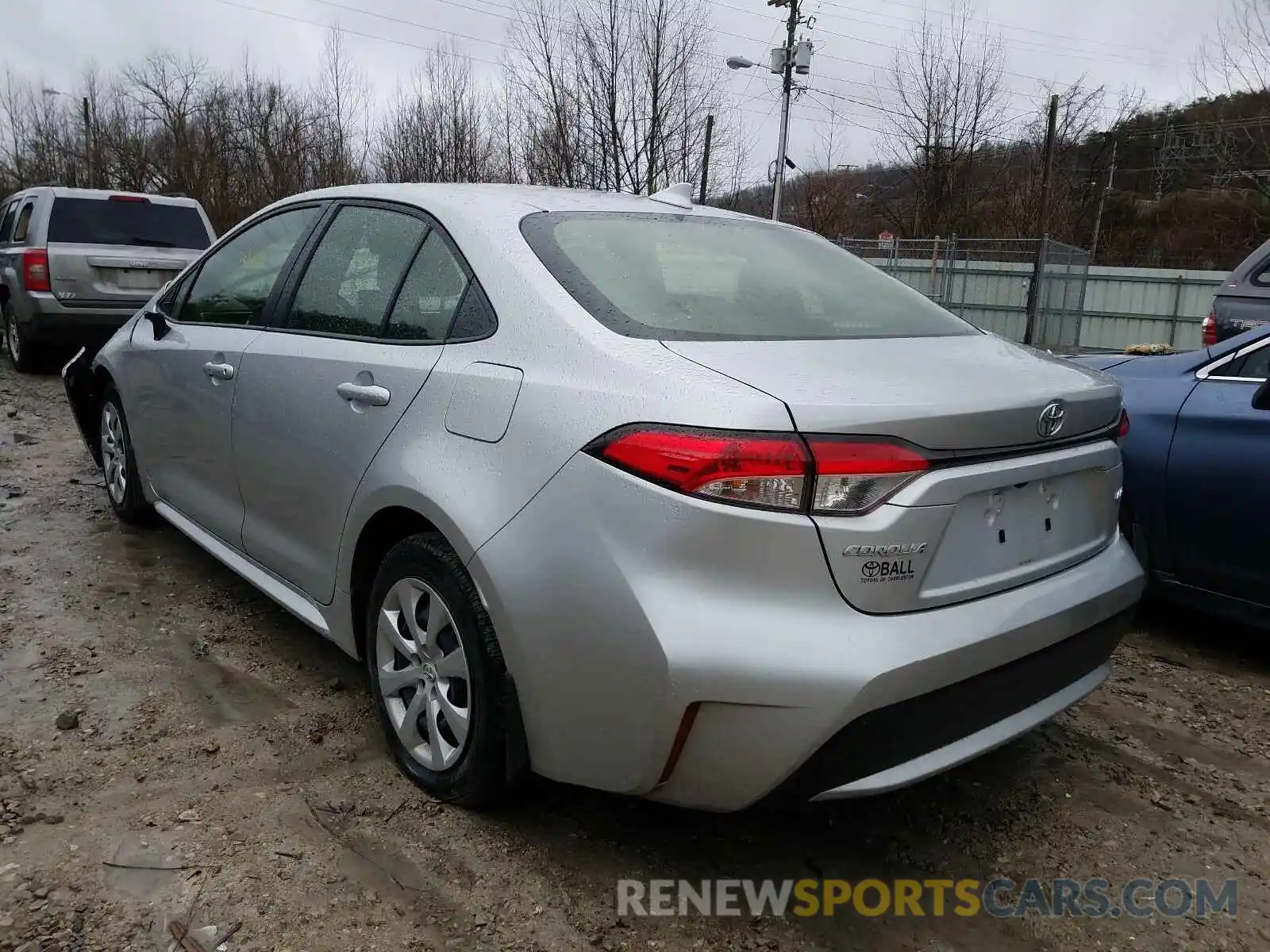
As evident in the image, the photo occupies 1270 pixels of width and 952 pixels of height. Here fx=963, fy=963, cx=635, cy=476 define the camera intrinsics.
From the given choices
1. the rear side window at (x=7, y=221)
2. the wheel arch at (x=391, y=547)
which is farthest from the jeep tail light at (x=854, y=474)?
the rear side window at (x=7, y=221)

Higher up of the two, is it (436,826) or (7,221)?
(7,221)

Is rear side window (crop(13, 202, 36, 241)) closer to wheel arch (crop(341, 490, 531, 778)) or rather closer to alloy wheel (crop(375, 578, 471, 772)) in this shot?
wheel arch (crop(341, 490, 531, 778))

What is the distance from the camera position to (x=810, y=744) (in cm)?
183

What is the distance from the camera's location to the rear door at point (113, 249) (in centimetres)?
891

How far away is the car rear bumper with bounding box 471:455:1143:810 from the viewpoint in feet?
5.96

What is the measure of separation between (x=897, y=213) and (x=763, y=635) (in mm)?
28487

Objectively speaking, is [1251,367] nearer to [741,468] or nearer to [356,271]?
[741,468]

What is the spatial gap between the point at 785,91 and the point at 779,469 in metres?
21.2

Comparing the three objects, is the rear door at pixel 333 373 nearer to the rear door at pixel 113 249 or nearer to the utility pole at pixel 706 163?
the rear door at pixel 113 249

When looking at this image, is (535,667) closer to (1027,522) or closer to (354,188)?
(1027,522)

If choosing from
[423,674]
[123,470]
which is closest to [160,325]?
[123,470]

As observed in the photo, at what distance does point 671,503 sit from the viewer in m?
1.83

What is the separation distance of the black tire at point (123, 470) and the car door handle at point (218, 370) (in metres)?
1.14

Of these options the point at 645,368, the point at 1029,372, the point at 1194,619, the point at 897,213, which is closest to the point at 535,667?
the point at 645,368
